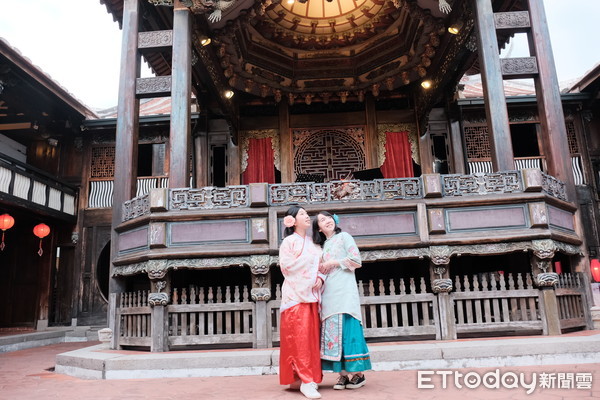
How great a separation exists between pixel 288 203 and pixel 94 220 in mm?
8259

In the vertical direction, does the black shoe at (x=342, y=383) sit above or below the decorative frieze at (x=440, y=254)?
below

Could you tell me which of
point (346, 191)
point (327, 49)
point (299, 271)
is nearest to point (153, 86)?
point (346, 191)

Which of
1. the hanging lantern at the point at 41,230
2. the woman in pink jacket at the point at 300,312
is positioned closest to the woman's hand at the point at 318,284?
the woman in pink jacket at the point at 300,312

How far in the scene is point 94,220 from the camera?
1260cm

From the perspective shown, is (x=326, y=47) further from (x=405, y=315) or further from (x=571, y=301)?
(x=571, y=301)

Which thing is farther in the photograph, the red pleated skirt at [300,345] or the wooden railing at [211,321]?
the wooden railing at [211,321]

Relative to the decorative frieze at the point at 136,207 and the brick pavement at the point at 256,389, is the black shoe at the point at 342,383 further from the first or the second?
the decorative frieze at the point at 136,207

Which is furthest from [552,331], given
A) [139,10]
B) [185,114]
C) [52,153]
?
[52,153]

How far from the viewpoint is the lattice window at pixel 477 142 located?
12152 mm

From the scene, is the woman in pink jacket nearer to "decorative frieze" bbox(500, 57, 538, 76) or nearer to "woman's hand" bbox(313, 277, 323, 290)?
"woman's hand" bbox(313, 277, 323, 290)

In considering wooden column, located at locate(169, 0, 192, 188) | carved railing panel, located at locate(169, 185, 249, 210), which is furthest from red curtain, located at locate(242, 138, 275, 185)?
carved railing panel, located at locate(169, 185, 249, 210)

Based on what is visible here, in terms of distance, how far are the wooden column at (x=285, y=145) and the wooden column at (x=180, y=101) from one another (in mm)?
5029

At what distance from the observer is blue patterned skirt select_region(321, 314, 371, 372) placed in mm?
3756

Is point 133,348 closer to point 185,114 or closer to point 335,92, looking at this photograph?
A: point 185,114
